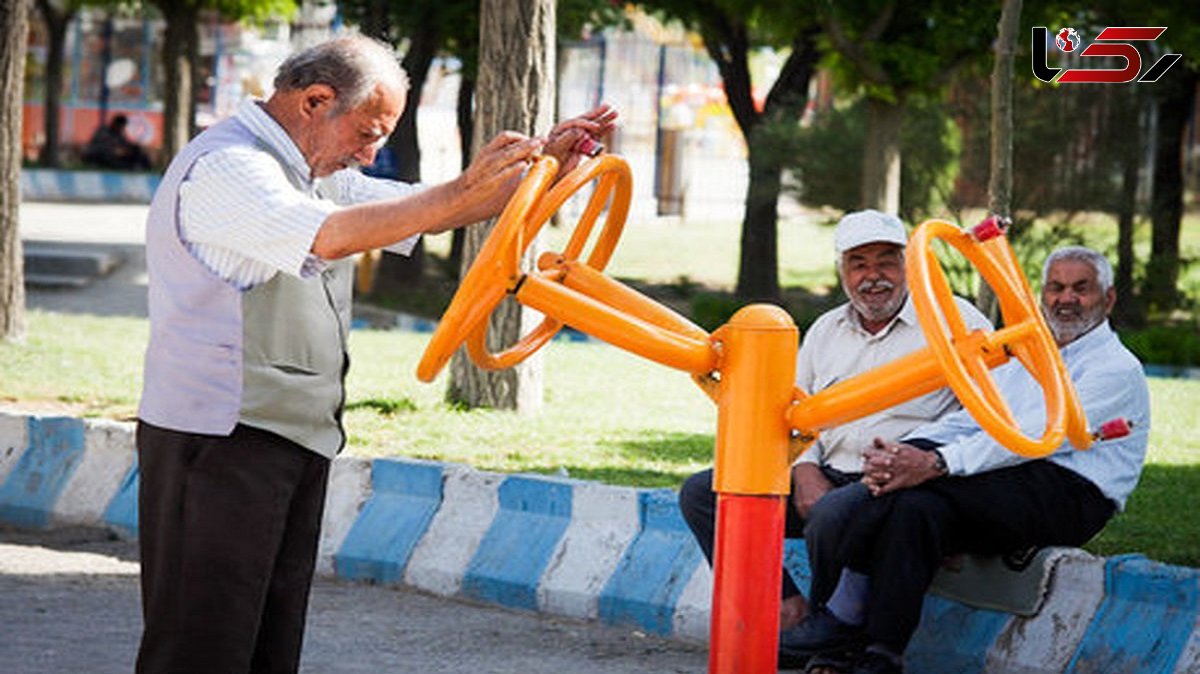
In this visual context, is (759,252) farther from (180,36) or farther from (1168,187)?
(180,36)

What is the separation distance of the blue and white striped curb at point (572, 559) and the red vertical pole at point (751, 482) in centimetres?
259

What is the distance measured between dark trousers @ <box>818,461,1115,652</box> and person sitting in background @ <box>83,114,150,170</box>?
34863 mm

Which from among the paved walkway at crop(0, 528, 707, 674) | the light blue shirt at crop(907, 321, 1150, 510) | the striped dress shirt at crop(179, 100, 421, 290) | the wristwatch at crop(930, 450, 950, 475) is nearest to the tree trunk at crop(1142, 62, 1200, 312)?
the paved walkway at crop(0, 528, 707, 674)

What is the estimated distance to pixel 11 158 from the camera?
1420 centimetres

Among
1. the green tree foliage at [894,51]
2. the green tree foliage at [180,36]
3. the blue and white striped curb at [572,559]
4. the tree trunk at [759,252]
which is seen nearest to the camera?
the blue and white striped curb at [572,559]

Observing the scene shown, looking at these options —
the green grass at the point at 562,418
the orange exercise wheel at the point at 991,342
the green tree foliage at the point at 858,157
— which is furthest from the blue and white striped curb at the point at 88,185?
the orange exercise wheel at the point at 991,342

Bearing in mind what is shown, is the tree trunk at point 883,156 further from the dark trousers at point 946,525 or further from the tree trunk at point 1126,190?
the dark trousers at point 946,525

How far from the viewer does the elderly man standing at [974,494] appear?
6473mm

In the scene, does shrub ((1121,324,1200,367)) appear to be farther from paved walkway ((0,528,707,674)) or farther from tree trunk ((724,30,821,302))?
paved walkway ((0,528,707,674))

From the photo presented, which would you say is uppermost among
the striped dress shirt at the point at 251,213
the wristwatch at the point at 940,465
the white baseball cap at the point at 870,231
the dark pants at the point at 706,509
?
the striped dress shirt at the point at 251,213

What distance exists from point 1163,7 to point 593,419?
8664mm

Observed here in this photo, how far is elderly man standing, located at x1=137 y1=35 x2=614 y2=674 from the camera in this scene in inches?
166

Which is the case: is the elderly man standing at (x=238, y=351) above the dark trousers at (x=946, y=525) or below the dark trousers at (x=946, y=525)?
above

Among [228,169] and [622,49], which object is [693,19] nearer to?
[228,169]
